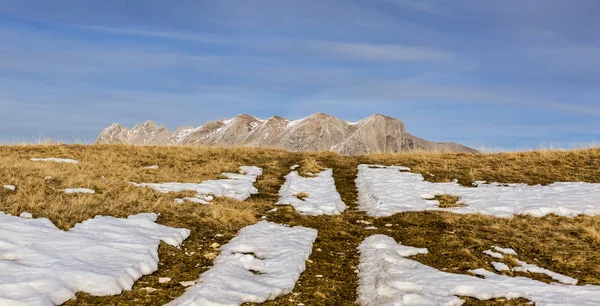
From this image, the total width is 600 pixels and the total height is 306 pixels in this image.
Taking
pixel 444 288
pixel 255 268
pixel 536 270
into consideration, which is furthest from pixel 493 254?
pixel 255 268

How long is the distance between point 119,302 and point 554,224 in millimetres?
13215

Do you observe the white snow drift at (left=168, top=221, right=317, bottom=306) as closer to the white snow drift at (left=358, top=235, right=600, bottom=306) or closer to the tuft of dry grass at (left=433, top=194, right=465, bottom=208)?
the white snow drift at (left=358, top=235, right=600, bottom=306)

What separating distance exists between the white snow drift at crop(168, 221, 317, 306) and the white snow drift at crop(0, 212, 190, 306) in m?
1.48

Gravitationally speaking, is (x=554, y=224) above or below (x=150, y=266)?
above

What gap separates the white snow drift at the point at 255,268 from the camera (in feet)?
26.5

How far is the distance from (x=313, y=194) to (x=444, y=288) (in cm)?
1030

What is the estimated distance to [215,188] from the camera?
733 inches

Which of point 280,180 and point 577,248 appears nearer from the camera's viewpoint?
point 577,248

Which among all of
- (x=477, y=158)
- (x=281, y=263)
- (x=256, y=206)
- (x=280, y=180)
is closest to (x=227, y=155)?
(x=280, y=180)

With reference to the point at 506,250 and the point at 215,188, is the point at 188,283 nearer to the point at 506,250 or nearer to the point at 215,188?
the point at 506,250

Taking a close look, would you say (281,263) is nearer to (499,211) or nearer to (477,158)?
(499,211)

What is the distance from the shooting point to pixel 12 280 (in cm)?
766

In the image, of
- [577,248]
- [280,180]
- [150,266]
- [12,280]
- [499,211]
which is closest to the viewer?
[12,280]

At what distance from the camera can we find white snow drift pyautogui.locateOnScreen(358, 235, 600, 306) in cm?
807
